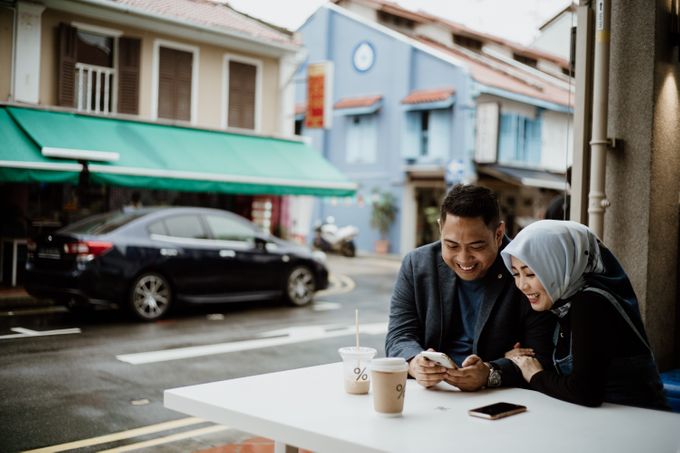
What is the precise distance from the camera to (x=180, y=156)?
14742mm

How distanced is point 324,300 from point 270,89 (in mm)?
7109

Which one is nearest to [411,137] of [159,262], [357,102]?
[357,102]

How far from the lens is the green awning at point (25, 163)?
11.8 m

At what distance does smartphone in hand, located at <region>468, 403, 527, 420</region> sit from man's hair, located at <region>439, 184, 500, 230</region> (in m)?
0.99

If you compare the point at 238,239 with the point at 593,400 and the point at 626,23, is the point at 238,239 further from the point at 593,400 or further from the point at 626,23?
the point at 593,400

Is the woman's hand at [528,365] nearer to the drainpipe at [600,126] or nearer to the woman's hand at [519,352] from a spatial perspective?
the woman's hand at [519,352]

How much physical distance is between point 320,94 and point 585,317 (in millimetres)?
16856

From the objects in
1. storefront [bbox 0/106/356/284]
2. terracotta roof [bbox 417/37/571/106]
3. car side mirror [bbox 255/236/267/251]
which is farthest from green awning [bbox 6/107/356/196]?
terracotta roof [bbox 417/37/571/106]

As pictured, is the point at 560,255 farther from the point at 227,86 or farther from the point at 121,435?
the point at 227,86

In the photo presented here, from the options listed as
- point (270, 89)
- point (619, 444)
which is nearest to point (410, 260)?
point (619, 444)

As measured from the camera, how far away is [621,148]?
398cm

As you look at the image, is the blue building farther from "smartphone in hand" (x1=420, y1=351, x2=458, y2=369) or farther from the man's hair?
"smartphone in hand" (x1=420, y1=351, x2=458, y2=369)

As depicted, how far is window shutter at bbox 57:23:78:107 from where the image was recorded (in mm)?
14234

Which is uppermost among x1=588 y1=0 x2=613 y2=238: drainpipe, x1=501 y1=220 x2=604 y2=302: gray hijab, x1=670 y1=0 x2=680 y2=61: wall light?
x1=670 y1=0 x2=680 y2=61: wall light
